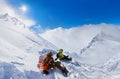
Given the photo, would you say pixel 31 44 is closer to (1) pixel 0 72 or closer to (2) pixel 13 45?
(2) pixel 13 45

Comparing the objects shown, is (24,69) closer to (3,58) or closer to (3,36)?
(3,58)

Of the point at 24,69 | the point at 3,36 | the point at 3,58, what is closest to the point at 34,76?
the point at 24,69

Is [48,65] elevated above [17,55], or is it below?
below

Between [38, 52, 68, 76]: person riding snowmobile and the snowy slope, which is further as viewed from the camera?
[38, 52, 68, 76]: person riding snowmobile

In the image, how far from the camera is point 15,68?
28.0 m

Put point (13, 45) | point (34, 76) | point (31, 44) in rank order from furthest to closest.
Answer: point (31, 44), point (13, 45), point (34, 76)

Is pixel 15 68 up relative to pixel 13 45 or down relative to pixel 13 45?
down

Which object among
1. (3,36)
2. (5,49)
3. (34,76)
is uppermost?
(3,36)

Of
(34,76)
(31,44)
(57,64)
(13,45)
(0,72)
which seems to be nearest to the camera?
(0,72)

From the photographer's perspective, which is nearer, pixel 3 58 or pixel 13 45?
pixel 3 58

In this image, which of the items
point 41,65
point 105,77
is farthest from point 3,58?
point 105,77

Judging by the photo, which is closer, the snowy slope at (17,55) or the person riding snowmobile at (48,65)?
the snowy slope at (17,55)

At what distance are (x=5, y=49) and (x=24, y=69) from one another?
4.42 metres

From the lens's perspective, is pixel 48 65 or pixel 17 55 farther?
pixel 17 55
